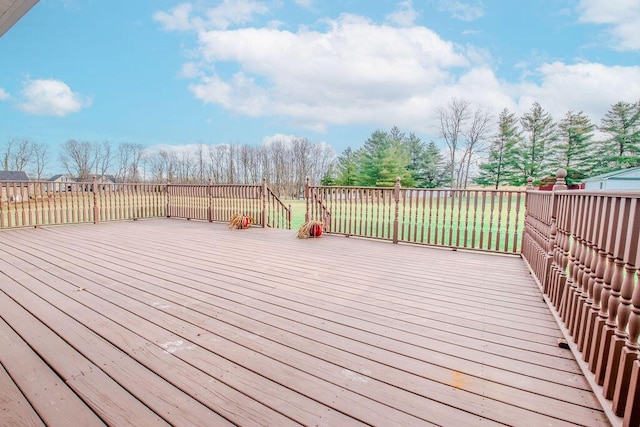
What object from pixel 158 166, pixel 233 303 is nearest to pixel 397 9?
pixel 158 166

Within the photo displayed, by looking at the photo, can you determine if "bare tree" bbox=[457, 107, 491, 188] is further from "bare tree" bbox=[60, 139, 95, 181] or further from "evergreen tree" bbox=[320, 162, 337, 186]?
"bare tree" bbox=[60, 139, 95, 181]

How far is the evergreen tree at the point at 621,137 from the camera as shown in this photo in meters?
11.6

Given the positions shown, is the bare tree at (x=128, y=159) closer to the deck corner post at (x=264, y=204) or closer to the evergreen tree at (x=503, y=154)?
the deck corner post at (x=264, y=204)

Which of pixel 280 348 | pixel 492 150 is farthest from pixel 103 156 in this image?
pixel 492 150

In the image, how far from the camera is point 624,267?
1.20 metres

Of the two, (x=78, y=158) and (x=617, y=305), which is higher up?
(x=78, y=158)

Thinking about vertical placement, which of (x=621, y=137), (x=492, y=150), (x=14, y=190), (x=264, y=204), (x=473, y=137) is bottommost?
(x=264, y=204)

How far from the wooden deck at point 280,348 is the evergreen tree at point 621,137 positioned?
12396 mm

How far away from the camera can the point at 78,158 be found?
24297mm

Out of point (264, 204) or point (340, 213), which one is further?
point (264, 204)

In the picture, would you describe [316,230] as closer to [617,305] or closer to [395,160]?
[617,305]

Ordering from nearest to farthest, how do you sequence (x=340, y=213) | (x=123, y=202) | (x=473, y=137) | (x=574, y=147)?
(x=340, y=213)
(x=123, y=202)
(x=574, y=147)
(x=473, y=137)

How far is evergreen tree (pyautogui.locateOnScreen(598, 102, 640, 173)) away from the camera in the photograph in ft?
38.0

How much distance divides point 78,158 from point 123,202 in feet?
69.1
